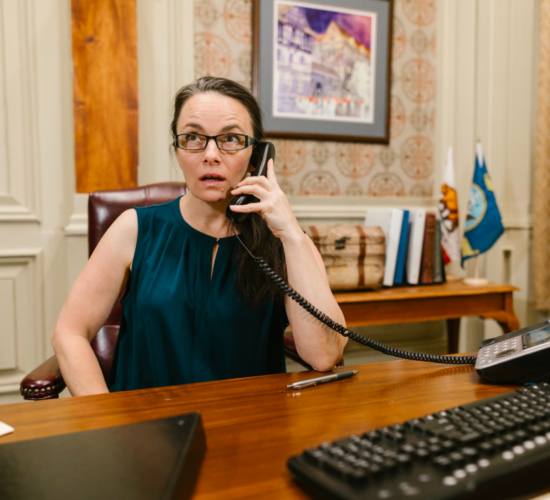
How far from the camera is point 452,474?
44 centimetres

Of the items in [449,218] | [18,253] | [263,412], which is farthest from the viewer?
[449,218]

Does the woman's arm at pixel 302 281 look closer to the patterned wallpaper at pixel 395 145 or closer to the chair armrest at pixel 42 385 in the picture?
the chair armrest at pixel 42 385

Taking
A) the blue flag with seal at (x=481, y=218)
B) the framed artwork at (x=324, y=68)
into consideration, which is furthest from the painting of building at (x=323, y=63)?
the blue flag with seal at (x=481, y=218)

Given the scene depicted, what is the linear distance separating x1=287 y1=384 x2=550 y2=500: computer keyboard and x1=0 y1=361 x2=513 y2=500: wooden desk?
5 cm

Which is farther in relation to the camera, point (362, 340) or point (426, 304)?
point (426, 304)

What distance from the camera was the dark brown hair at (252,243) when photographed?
114cm

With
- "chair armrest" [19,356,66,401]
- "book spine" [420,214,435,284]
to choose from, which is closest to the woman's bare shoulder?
"chair armrest" [19,356,66,401]

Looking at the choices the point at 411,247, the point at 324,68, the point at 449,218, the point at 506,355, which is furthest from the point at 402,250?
the point at 506,355

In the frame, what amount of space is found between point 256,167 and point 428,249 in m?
1.27

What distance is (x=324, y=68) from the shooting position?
237 centimetres

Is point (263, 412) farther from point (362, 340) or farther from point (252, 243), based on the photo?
point (252, 243)

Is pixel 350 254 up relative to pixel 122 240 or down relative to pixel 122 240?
down

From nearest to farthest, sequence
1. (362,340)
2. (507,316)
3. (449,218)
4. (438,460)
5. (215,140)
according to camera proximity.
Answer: (438,460), (362,340), (215,140), (507,316), (449,218)

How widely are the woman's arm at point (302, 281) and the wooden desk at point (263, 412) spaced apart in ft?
0.39
